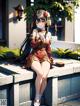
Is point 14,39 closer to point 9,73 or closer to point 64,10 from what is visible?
point 64,10

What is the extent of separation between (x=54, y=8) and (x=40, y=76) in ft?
10.1

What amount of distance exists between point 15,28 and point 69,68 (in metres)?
6.45

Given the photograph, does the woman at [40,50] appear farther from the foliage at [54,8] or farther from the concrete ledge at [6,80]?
the foliage at [54,8]

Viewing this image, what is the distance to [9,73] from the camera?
7.30 meters

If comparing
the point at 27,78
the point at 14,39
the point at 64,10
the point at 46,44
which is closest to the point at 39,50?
the point at 46,44

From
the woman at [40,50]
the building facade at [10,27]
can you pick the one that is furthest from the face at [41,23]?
the building facade at [10,27]

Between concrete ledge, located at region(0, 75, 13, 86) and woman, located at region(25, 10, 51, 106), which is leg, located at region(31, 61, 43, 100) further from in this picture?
concrete ledge, located at region(0, 75, 13, 86)

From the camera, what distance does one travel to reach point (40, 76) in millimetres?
6965

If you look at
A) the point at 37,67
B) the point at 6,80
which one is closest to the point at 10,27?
the point at 37,67

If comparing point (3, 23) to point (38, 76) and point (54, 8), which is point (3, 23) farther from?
point (38, 76)

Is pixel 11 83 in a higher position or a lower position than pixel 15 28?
lower

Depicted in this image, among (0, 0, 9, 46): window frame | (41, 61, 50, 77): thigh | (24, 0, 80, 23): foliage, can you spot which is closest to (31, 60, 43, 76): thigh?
(41, 61, 50, 77): thigh

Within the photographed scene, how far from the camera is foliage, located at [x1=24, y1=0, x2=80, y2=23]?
9234 mm

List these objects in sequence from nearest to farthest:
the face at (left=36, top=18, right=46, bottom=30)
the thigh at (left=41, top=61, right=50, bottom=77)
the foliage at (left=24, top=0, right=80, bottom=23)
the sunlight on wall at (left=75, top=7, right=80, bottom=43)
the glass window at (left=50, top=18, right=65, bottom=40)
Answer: the thigh at (left=41, top=61, right=50, bottom=77) → the face at (left=36, top=18, right=46, bottom=30) → the foliage at (left=24, top=0, right=80, bottom=23) → the glass window at (left=50, top=18, right=65, bottom=40) → the sunlight on wall at (left=75, top=7, right=80, bottom=43)
